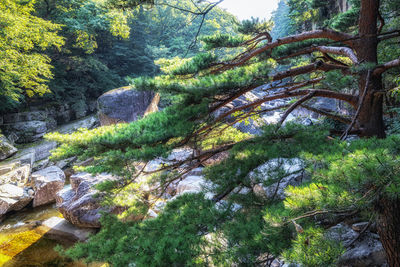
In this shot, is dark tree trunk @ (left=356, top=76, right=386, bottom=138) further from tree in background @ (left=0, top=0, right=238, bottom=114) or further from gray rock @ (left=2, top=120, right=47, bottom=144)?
gray rock @ (left=2, top=120, right=47, bottom=144)

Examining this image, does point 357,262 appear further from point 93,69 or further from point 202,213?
point 93,69

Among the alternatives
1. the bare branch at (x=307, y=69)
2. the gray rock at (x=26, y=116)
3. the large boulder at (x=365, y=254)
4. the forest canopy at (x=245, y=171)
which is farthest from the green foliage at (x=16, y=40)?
the large boulder at (x=365, y=254)

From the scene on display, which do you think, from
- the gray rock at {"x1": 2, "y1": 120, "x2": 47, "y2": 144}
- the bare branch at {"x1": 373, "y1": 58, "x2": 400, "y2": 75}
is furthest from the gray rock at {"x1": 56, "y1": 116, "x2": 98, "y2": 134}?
the bare branch at {"x1": 373, "y1": 58, "x2": 400, "y2": 75}

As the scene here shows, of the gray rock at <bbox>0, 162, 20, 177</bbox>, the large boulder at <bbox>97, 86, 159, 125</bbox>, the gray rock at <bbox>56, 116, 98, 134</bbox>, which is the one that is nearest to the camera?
the gray rock at <bbox>0, 162, 20, 177</bbox>

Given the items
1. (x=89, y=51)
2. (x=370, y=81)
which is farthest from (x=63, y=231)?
(x=89, y=51)

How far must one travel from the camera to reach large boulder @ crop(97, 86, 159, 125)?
33.9 feet

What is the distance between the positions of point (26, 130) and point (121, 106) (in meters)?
5.36

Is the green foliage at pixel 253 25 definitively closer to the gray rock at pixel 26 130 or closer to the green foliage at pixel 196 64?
the green foliage at pixel 196 64

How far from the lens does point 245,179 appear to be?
2248 mm

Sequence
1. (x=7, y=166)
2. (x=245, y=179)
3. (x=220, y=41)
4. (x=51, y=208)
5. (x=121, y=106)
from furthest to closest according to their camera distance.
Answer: (x=121, y=106) → (x=7, y=166) → (x=51, y=208) → (x=220, y=41) → (x=245, y=179)

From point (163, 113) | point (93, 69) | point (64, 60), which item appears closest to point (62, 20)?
point (64, 60)

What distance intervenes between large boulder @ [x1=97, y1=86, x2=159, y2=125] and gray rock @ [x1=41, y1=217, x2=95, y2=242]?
5.41 metres

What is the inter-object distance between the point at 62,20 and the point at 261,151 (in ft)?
47.3

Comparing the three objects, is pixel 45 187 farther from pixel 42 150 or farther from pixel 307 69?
pixel 307 69
